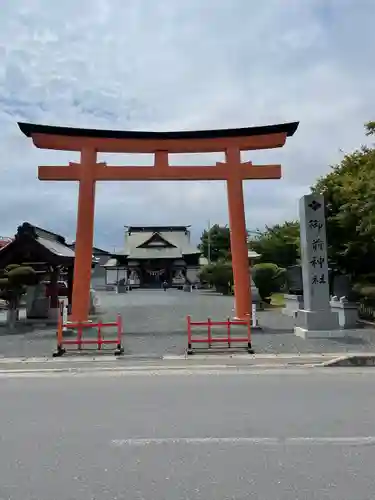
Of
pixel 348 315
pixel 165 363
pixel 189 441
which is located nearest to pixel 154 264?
pixel 348 315

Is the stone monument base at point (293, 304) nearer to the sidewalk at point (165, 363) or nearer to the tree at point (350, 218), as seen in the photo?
the tree at point (350, 218)

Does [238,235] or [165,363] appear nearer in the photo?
[165,363]

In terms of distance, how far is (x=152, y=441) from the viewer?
16.5 feet

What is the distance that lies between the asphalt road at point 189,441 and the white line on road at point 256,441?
0.04 ft

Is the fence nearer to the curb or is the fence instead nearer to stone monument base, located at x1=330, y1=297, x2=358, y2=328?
stone monument base, located at x1=330, y1=297, x2=358, y2=328

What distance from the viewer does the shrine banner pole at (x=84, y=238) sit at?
16.6m

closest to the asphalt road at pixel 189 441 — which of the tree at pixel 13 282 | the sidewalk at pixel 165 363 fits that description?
the sidewalk at pixel 165 363

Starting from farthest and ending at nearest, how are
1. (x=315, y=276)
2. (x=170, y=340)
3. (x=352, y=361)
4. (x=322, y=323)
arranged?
(x=315, y=276) → (x=322, y=323) → (x=170, y=340) → (x=352, y=361)

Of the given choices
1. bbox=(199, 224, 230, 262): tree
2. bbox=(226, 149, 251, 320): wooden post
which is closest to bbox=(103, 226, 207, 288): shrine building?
bbox=(199, 224, 230, 262): tree

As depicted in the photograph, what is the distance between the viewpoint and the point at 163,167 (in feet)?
57.1

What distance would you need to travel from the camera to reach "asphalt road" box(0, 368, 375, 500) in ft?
12.4

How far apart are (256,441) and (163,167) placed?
13.6 meters

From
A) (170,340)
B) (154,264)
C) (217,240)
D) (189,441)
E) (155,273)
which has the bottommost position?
(189,441)

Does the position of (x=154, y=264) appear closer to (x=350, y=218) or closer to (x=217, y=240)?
(x=217, y=240)
